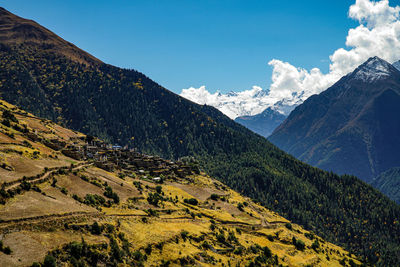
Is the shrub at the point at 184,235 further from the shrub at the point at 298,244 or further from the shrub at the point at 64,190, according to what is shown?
the shrub at the point at 298,244

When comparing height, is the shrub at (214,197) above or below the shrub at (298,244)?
above

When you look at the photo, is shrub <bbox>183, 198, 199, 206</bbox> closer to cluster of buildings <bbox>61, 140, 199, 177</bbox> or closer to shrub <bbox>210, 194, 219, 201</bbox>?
shrub <bbox>210, 194, 219, 201</bbox>

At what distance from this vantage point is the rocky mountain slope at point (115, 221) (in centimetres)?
6216

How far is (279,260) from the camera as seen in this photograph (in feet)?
364

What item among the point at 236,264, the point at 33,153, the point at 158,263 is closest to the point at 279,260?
the point at 236,264

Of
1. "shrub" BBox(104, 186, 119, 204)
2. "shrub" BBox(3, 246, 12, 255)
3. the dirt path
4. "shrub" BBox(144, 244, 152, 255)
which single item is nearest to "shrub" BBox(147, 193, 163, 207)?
"shrub" BBox(104, 186, 119, 204)

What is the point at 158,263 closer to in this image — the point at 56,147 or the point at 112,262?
the point at 112,262

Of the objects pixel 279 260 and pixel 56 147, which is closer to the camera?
pixel 279 260

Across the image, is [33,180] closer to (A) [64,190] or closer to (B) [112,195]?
(A) [64,190]

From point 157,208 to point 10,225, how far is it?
51089mm

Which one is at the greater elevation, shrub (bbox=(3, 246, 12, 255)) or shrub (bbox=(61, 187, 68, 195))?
shrub (bbox=(61, 187, 68, 195))

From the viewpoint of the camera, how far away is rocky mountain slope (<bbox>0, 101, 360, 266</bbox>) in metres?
62.2

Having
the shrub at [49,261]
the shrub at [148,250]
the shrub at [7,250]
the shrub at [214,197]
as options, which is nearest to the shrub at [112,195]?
the shrub at [148,250]

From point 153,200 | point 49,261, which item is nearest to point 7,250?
point 49,261
